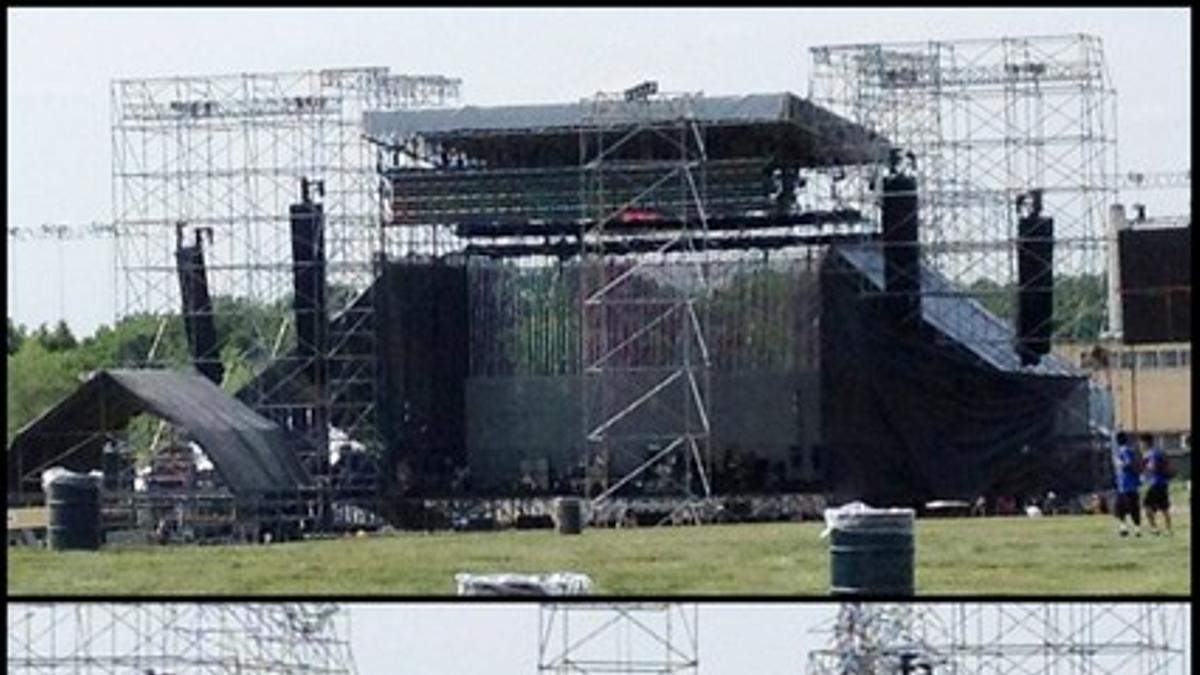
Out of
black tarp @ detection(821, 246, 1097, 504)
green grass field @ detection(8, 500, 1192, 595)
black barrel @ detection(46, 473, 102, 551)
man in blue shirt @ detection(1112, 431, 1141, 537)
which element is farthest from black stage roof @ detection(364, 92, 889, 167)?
man in blue shirt @ detection(1112, 431, 1141, 537)

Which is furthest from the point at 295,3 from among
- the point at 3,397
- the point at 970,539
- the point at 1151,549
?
the point at 970,539

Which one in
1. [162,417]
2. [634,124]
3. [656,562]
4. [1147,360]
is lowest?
[656,562]

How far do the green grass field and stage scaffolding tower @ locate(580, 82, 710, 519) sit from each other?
1.25m

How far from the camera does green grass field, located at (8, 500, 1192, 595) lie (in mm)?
6594

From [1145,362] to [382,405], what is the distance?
9.19 feet

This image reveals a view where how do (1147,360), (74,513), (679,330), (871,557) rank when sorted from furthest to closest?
(679,330) < (1147,360) < (74,513) < (871,557)

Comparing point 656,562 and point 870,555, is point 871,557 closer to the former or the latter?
point 870,555

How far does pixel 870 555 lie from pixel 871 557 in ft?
0.04

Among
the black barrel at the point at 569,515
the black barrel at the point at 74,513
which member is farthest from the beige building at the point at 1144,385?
the black barrel at the point at 74,513

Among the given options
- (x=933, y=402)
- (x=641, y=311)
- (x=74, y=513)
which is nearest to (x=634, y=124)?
(x=641, y=311)

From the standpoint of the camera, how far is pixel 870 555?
5461mm

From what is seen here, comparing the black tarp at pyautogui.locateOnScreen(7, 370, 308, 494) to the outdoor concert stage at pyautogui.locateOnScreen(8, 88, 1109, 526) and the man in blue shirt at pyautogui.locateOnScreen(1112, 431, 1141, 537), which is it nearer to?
the outdoor concert stage at pyautogui.locateOnScreen(8, 88, 1109, 526)

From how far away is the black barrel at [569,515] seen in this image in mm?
10258

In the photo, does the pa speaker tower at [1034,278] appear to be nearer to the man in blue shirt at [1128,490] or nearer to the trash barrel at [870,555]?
the man in blue shirt at [1128,490]
